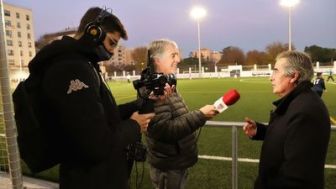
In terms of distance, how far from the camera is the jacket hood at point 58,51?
199 centimetres

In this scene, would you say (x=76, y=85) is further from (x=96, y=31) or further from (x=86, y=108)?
(x=96, y=31)

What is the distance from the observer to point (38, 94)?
6.56ft

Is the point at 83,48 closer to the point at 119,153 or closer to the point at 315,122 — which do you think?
the point at 119,153

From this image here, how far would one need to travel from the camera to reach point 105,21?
7.23 feet

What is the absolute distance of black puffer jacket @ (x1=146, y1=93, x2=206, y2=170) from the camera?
2854 millimetres

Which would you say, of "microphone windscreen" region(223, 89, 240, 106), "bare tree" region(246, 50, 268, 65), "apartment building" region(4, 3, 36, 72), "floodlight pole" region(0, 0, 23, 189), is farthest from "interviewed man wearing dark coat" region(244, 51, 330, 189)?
"bare tree" region(246, 50, 268, 65)

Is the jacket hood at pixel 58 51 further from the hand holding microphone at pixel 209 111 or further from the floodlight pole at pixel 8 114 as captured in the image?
the floodlight pole at pixel 8 114

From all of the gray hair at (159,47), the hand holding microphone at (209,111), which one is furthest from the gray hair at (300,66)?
the gray hair at (159,47)

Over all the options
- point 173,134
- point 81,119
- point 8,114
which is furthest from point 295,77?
point 8,114

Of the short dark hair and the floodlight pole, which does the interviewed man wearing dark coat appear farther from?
the floodlight pole

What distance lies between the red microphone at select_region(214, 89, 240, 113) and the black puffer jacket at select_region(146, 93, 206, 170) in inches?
7.3

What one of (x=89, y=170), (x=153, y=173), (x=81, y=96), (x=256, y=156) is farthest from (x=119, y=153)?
(x=256, y=156)

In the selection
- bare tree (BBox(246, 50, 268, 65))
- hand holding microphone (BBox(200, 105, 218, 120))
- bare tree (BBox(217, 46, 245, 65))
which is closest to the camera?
hand holding microphone (BBox(200, 105, 218, 120))

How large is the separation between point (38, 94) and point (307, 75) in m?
1.85
